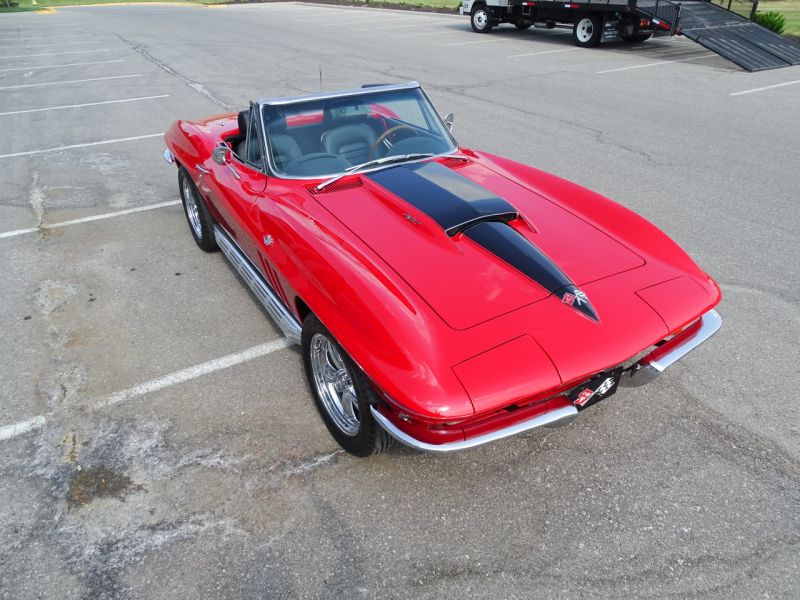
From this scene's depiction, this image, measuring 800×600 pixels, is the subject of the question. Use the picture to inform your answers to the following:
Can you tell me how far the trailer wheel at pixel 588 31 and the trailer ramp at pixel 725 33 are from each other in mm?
1478

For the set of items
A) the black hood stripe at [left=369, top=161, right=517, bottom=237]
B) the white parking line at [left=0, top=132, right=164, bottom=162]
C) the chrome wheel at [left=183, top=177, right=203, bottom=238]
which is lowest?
the white parking line at [left=0, top=132, right=164, bottom=162]

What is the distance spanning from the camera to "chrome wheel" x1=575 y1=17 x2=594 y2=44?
622 inches

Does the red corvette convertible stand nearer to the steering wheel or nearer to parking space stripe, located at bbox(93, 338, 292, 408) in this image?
the steering wheel

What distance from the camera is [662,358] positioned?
271 cm

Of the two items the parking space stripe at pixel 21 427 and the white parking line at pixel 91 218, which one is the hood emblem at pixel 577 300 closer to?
the parking space stripe at pixel 21 427

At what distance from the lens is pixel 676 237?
5.02m

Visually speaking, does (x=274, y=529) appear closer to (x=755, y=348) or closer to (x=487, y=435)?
(x=487, y=435)

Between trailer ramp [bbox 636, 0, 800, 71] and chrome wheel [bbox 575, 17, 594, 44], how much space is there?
1.77m

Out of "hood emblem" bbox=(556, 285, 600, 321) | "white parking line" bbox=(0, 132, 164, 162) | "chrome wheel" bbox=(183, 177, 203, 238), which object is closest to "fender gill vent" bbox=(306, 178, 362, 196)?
"hood emblem" bbox=(556, 285, 600, 321)

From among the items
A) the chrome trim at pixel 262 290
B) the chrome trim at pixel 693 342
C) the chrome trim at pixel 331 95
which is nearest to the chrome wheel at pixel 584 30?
the chrome trim at pixel 331 95

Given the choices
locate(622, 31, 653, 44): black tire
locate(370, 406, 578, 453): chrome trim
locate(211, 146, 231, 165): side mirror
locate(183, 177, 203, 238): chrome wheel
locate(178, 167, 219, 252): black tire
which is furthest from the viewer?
locate(622, 31, 653, 44): black tire

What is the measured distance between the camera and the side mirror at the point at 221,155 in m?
3.96

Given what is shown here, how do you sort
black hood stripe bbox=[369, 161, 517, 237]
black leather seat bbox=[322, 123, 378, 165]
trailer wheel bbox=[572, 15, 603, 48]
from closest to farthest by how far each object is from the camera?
black hood stripe bbox=[369, 161, 517, 237] → black leather seat bbox=[322, 123, 378, 165] → trailer wheel bbox=[572, 15, 603, 48]

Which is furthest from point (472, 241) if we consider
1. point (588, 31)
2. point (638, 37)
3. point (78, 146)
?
point (638, 37)
